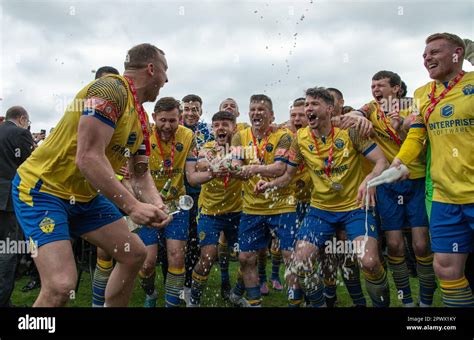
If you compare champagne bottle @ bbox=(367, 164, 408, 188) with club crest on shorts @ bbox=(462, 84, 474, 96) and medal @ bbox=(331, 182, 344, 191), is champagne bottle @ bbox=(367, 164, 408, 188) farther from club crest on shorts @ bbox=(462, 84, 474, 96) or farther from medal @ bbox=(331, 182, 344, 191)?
medal @ bbox=(331, 182, 344, 191)

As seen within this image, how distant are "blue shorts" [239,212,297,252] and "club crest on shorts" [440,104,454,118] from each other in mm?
2410

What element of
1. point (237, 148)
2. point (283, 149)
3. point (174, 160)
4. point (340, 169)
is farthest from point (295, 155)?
point (174, 160)

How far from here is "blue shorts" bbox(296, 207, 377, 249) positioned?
5016 mm

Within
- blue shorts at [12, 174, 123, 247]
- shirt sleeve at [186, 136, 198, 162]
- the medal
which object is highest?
shirt sleeve at [186, 136, 198, 162]

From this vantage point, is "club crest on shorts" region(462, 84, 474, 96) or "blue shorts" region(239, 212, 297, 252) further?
"blue shorts" region(239, 212, 297, 252)

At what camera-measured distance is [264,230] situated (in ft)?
19.6

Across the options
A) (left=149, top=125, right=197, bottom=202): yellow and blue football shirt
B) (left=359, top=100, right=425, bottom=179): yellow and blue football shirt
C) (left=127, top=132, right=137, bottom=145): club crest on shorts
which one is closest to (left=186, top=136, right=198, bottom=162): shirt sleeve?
(left=149, top=125, right=197, bottom=202): yellow and blue football shirt

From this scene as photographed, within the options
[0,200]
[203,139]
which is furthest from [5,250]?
[203,139]

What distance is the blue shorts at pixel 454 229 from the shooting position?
393 centimetres

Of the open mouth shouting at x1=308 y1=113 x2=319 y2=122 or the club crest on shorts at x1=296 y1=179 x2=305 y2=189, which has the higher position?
the open mouth shouting at x1=308 y1=113 x2=319 y2=122

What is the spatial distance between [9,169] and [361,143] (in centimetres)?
455

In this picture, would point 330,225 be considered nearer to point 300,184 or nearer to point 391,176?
point 391,176

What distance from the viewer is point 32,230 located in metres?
3.40

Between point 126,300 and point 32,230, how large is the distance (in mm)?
1058
